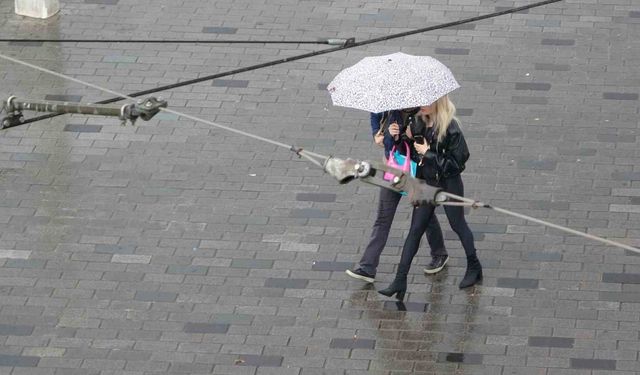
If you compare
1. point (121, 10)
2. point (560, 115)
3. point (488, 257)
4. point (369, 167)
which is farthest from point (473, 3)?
point (369, 167)

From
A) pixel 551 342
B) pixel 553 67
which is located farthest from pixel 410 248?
pixel 553 67

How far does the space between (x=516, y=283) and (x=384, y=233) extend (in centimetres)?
113

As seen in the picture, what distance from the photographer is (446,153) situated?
37.4 feet

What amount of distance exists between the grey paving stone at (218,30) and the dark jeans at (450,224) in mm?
5364

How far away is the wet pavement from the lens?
11477 mm

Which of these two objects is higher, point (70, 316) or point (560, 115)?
point (70, 316)

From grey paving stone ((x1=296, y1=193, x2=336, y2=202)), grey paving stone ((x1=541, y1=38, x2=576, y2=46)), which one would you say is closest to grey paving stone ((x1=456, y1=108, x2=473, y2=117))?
grey paving stone ((x1=541, y1=38, x2=576, y2=46))

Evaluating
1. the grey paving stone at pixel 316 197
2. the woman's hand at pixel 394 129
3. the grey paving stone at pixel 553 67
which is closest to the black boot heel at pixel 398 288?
the woman's hand at pixel 394 129

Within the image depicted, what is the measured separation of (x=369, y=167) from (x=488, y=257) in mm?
4307

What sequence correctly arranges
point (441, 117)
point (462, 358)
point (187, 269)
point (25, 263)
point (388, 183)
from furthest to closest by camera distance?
1. point (25, 263)
2. point (187, 269)
3. point (441, 117)
4. point (462, 358)
5. point (388, 183)

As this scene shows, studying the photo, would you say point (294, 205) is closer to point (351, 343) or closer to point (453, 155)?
point (351, 343)

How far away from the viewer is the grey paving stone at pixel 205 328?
11648mm

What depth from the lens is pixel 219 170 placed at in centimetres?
1399

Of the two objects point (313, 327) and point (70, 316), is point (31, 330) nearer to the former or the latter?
point (70, 316)
